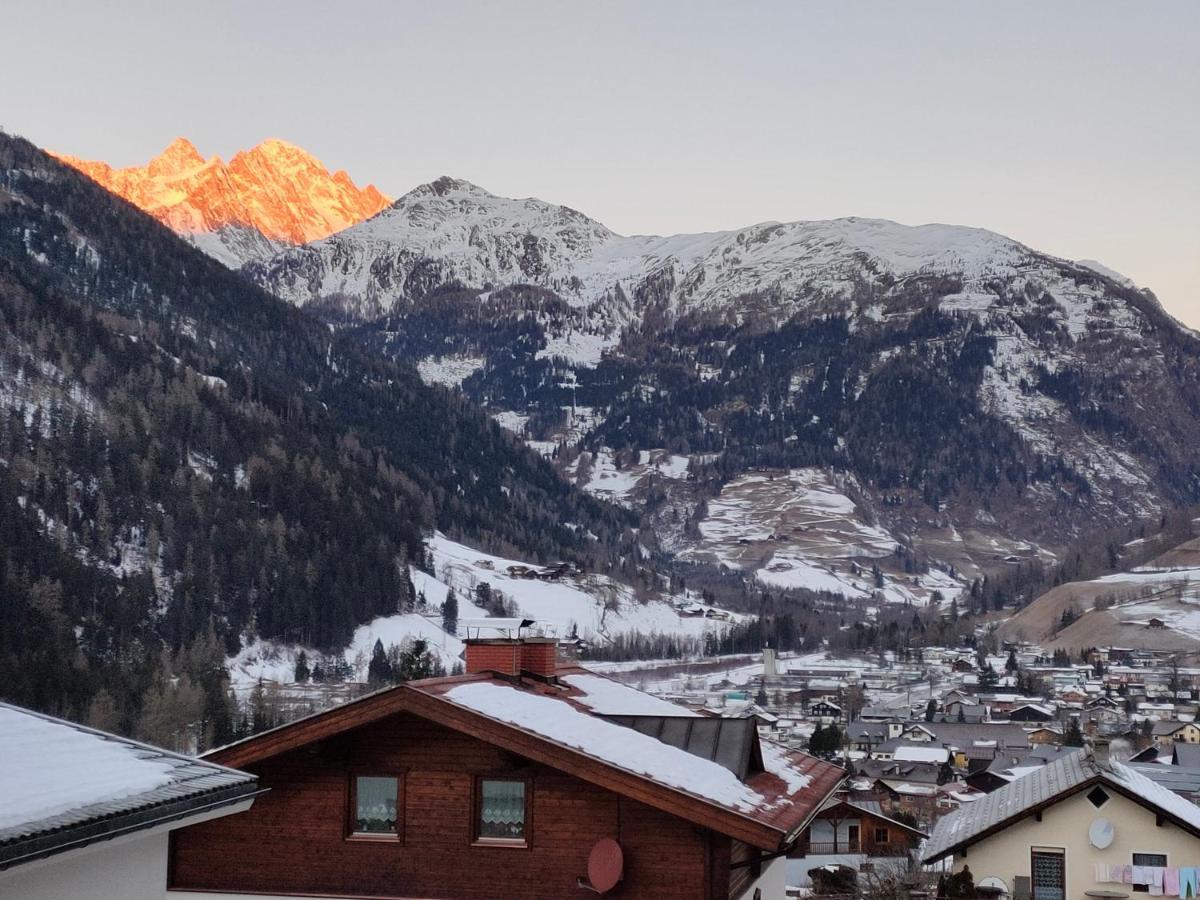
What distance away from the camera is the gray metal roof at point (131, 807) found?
11477 mm

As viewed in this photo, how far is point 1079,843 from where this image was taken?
43.9 meters

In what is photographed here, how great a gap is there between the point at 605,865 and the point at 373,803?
14.3 ft

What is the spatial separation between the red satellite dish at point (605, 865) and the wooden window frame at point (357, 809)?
3.39 meters

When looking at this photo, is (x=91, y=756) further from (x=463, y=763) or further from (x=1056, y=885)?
(x=1056, y=885)

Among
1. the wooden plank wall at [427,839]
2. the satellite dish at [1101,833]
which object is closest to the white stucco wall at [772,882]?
the wooden plank wall at [427,839]

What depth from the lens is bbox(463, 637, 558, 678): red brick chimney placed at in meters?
31.6

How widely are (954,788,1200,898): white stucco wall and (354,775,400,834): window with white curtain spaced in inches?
930

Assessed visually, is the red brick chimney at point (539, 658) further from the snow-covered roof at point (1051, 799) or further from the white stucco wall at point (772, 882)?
the snow-covered roof at point (1051, 799)

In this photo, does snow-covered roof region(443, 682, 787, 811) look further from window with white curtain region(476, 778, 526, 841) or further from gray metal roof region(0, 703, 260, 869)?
gray metal roof region(0, 703, 260, 869)

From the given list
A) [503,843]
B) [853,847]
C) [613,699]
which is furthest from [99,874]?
[853,847]

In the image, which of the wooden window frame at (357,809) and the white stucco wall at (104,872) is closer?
the white stucco wall at (104,872)

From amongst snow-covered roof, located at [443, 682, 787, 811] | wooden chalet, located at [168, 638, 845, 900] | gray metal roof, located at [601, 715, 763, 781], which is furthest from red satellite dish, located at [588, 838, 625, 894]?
gray metal roof, located at [601, 715, 763, 781]

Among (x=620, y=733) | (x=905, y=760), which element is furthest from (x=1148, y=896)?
(x=905, y=760)

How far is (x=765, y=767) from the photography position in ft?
97.9
